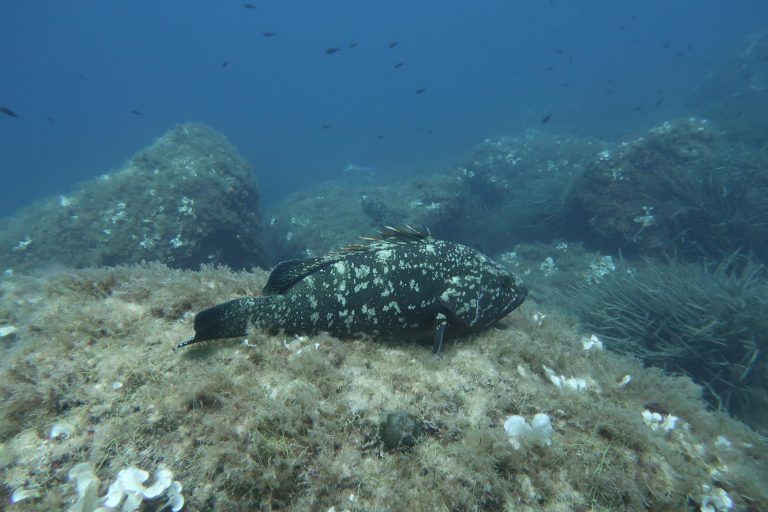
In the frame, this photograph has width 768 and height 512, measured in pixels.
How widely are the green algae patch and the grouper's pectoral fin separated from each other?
16 centimetres

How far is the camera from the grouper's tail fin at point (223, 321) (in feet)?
10.9

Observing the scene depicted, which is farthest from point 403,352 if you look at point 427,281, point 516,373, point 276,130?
point 276,130

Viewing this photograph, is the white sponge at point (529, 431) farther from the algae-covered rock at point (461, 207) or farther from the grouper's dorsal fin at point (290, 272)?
the algae-covered rock at point (461, 207)

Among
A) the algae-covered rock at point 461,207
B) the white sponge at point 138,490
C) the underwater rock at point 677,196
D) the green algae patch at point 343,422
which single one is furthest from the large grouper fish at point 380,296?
the underwater rock at point 677,196

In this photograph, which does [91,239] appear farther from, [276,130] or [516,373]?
[276,130]

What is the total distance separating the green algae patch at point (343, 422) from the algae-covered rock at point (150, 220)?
10.1m

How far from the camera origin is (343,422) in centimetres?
276

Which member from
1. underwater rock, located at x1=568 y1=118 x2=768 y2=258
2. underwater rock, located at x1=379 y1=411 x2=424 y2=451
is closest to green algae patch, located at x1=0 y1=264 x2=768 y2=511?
underwater rock, located at x1=379 y1=411 x2=424 y2=451

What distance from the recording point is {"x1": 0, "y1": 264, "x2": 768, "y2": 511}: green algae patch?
7.78 feet

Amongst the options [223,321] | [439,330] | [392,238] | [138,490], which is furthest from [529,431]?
[223,321]

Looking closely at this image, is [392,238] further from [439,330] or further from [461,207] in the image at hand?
[461,207]

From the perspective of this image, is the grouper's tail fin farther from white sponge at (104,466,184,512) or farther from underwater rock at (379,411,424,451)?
underwater rock at (379,411,424,451)

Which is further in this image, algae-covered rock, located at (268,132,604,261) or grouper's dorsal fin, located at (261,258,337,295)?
algae-covered rock, located at (268,132,604,261)

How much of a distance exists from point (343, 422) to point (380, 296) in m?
1.38
